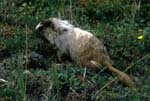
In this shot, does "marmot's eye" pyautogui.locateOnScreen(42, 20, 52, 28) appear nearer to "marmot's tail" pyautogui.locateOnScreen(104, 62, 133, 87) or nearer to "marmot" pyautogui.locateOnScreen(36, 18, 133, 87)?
"marmot" pyautogui.locateOnScreen(36, 18, 133, 87)

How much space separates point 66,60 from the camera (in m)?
6.81

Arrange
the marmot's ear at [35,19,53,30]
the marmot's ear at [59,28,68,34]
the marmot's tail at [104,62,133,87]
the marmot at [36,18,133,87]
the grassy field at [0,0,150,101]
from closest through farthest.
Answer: the grassy field at [0,0,150,101] → the marmot's tail at [104,62,133,87] → the marmot at [36,18,133,87] → the marmot's ear at [59,28,68,34] → the marmot's ear at [35,19,53,30]

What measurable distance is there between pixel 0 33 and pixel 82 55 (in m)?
1.21

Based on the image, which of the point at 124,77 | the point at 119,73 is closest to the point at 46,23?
the point at 119,73

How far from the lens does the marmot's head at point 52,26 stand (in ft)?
22.9

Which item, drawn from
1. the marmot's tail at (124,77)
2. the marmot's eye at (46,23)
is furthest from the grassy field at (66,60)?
the marmot's eye at (46,23)

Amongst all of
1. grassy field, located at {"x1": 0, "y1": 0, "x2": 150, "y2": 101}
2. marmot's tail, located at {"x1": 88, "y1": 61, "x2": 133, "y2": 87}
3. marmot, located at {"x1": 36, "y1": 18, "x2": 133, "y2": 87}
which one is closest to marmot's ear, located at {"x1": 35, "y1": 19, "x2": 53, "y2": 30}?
marmot, located at {"x1": 36, "y1": 18, "x2": 133, "y2": 87}

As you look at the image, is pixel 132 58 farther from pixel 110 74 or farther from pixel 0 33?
pixel 0 33

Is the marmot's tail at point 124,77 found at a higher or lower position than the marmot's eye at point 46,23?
lower

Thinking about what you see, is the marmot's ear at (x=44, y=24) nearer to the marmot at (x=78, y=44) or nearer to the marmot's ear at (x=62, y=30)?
the marmot at (x=78, y=44)

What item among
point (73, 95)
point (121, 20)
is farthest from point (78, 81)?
point (121, 20)

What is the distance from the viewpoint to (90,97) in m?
5.92

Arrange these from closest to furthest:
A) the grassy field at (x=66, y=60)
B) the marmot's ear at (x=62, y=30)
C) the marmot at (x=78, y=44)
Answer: the grassy field at (x=66, y=60), the marmot at (x=78, y=44), the marmot's ear at (x=62, y=30)

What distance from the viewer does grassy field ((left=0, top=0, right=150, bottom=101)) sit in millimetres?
5902
